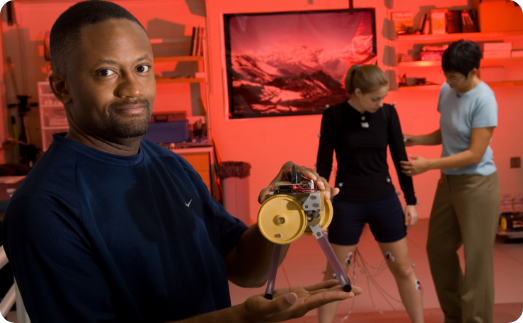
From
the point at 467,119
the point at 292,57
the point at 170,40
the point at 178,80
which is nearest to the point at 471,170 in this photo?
the point at 467,119

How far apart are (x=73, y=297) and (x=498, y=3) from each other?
5212 millimetres

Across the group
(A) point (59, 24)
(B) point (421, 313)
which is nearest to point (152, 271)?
(A) point (59, 24)

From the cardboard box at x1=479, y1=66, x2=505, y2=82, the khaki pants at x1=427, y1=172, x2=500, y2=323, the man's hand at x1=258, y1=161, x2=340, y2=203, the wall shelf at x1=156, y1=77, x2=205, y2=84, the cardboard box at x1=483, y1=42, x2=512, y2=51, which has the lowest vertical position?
the khaki pants at x1=427, y1=172, x2=500, y2=323

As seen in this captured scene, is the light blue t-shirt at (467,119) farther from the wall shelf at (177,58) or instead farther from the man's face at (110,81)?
the wall shelf at (177,58)

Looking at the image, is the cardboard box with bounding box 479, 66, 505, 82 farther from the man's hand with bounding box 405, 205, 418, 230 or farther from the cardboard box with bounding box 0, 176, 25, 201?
the cardboard box with bounding box 0, 176, 25, 201

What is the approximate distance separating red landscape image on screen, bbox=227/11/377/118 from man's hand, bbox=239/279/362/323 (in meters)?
4.22

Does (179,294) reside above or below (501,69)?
below

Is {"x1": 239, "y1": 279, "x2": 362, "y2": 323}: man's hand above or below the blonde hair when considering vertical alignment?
below

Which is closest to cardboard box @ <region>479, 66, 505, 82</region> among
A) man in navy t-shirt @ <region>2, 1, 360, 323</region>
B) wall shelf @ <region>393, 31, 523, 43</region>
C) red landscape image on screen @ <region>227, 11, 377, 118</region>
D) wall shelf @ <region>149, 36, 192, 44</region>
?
wall shelf @ <region>393, 31, 523, 43</region>

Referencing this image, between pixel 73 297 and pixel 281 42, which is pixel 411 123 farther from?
pixel 73 297

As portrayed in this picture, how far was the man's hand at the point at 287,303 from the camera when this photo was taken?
0.86 m

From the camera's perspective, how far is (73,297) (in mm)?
791

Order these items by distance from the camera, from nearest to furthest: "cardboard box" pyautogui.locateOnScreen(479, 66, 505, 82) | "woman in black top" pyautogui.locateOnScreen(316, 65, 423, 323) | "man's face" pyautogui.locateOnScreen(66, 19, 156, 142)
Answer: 1. "man's face" pyautogui.locateOnScreen(66, 19, 156, 142)
2. "woman in black top" pyautogui.locateOnScreen(316, 65, 423, 323)
3. "cardboard box" pyautogui.locateOnScreen(479, 66, 505, 82)

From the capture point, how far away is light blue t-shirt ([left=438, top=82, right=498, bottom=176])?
252cm
